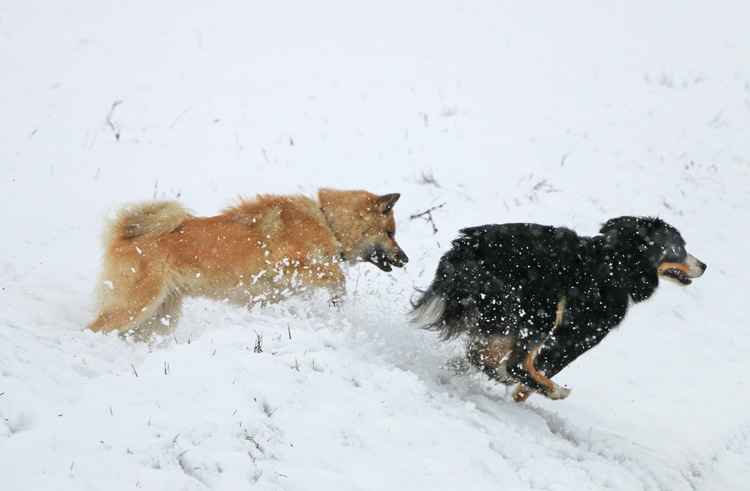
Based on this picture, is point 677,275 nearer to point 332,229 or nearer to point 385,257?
point 385,257

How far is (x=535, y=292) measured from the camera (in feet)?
15.9

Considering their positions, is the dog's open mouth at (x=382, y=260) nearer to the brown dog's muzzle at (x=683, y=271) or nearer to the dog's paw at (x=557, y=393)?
the dog's paw at (x=557, y=393)

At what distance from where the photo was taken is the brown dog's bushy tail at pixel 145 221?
520 centimetres

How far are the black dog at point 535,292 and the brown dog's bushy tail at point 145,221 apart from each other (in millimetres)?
2363

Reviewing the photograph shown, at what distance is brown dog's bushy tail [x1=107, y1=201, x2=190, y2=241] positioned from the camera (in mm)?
5195

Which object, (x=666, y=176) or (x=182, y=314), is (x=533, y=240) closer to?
(x=182, y=314)

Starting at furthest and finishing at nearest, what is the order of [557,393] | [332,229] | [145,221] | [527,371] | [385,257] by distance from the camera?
[385,257]
[332,229]
[145,221]
[557,393]
[527,371]

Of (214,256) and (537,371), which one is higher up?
(214,256)

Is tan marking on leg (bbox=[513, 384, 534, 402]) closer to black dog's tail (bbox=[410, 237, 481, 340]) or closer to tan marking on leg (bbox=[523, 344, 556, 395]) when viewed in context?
tan marking on leg (bbox=[523, 344, 556, 395])

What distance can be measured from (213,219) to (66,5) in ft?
41.8

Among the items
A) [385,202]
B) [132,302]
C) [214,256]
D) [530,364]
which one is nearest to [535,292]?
[530,364]

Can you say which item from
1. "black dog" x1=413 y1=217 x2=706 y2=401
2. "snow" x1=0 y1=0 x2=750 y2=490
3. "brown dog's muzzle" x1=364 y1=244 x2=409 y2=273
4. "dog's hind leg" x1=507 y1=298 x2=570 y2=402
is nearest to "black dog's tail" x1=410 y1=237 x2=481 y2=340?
"black dog" x1=413 y1=217 x2=706 y2=401

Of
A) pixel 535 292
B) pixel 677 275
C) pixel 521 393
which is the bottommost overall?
pixel 521 393

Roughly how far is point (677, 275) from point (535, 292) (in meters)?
1.65
